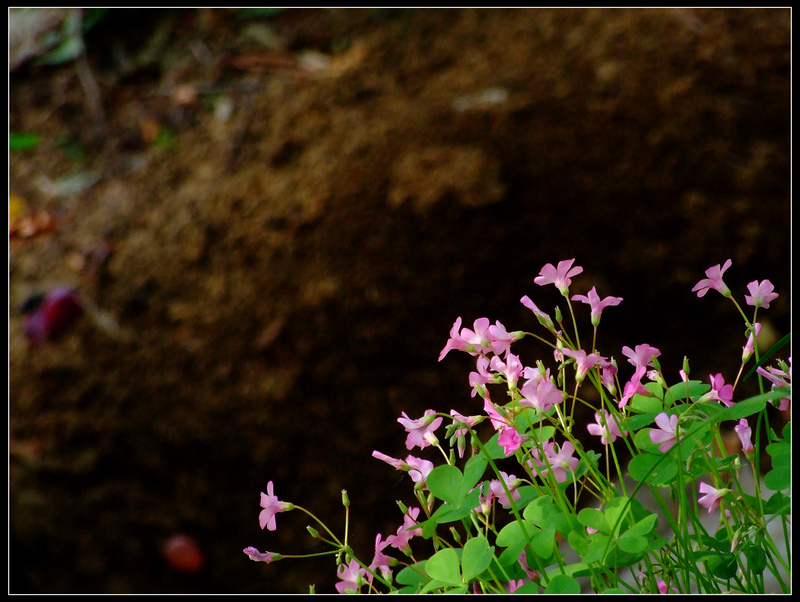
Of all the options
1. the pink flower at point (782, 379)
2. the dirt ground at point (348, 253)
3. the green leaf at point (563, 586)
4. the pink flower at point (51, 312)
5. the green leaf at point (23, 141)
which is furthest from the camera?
the green leaf at point (23, 141)

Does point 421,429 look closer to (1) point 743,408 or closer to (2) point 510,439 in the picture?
(2) point 510,439

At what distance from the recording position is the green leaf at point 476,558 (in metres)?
0.45

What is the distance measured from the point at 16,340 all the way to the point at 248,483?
1.93 ft

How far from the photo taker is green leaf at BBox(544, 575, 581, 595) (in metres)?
0.44

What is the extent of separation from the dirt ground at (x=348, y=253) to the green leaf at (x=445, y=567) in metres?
0.65

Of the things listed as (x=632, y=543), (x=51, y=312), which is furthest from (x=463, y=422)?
(x=51, y=312)

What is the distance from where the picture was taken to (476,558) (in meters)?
0.46

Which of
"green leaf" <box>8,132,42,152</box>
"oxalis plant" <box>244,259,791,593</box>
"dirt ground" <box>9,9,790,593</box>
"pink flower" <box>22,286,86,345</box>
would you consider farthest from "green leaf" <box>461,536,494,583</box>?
"green leaf" <box>8,132,42,152</box>

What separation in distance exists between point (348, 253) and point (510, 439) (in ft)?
2.85

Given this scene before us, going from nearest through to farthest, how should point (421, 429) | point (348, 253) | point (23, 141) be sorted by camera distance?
point (421, 429) → point (348, 253) → point (23, 141)

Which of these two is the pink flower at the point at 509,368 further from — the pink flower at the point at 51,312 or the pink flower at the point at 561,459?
the pink flower at the point at 51,312

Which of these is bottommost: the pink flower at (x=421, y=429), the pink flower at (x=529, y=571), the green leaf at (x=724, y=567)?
the pink flower at (x=529, y=571)

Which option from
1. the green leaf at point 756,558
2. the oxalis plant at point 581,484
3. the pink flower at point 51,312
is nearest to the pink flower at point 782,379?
the oxalis plant at point 581,484

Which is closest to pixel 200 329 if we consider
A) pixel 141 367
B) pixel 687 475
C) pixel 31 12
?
pixel 141 367
